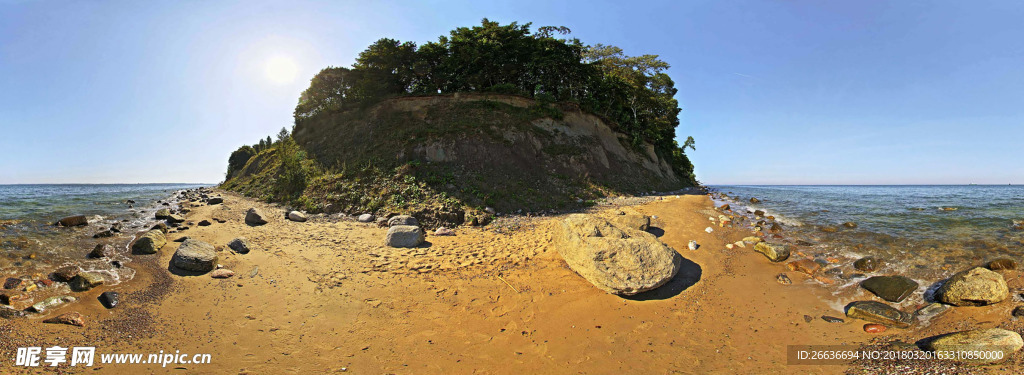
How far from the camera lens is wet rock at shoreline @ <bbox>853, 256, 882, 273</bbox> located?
21.1 ft

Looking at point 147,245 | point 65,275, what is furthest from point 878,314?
point 147,245

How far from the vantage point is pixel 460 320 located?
4.79 meters

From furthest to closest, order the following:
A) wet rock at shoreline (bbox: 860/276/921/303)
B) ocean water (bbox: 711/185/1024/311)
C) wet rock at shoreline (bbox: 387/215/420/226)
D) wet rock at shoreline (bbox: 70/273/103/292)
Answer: wet rock at shoreline (bbox: 387/215/420/226), ocean water (bbox: 711/185/1024/311), wet rock at shoreline (bbox: 70/273/103/292), wet rock at shoreline (bbox: 860/276/921/303)

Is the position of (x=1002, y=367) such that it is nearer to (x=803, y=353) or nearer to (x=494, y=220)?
(x=803, y=353)

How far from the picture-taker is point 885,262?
265 inches

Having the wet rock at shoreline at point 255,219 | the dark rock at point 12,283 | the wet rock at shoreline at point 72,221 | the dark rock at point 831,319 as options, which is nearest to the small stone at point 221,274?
the dark rock at point 12,283

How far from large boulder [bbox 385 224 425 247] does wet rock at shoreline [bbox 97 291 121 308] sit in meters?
4.54

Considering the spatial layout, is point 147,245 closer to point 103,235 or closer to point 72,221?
point 103,235

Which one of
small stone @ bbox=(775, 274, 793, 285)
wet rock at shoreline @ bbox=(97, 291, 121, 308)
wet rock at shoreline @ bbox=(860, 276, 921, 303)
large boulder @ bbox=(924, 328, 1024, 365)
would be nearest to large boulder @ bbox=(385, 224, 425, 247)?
wet rock at shoreline @ bbox=(97, 291, 121, 308)

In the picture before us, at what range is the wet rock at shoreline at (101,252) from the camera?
6973mm

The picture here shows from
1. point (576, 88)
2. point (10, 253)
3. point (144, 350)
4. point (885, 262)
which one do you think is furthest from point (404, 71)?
point (885, 262)

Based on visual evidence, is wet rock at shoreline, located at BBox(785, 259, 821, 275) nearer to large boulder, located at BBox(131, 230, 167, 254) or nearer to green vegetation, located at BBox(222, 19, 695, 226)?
green vegetation, located at BBox(222, 19, 695, 226)

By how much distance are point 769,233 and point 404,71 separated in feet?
81.8

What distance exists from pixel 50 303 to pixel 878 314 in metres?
11.7
